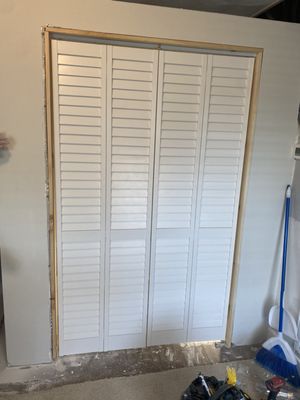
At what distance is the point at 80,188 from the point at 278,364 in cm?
158

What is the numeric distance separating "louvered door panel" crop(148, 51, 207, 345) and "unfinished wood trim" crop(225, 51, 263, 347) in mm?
300

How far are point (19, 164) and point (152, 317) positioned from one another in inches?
48.4

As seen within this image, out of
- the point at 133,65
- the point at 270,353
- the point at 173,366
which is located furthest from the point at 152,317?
the point at 133,65

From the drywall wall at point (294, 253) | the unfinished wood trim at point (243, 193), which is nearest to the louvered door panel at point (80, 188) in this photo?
the unfinished wood trim at point (243, 193)

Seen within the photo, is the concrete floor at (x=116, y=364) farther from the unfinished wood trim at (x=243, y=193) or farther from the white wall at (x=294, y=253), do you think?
the white wall at (x=294, y=253)

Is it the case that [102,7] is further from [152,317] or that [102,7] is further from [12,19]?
[152,317]

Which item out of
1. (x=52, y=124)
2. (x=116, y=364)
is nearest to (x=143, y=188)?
(x=52, y=124)

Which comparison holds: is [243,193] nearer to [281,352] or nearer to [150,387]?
[281,352]

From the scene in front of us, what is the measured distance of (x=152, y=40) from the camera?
64.8 inches

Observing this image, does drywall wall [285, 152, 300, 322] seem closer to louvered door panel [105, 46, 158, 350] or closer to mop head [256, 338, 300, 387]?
mop head [256, 338, 300, 387]

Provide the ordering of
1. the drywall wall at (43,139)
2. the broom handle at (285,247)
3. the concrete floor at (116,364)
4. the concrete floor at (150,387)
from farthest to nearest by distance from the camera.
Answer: the broom handle at (285,247) → the concrete floor at (116,364) → the concrete floor at (150,387) → the drywall wall at (43,139)

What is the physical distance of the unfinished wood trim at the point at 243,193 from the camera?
5.94ft

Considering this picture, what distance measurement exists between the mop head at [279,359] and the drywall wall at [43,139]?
19 centimetres

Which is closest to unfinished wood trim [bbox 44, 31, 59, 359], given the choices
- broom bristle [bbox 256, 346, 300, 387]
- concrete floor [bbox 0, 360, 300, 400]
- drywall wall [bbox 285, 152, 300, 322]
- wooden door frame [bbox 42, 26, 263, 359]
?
wooden door frame [bbox 42, 26, 263, 359]
